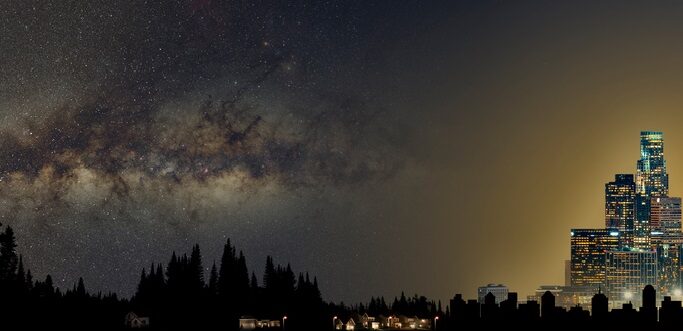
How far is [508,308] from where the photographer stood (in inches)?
1480

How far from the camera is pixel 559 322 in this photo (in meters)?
36.0

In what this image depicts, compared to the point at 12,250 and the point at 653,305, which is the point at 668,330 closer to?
the point at 653,305

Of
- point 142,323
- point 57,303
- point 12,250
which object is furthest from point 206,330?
point 12,250

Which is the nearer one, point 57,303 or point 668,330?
point 668,330

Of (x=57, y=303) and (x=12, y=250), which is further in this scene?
(x=57, y=303)

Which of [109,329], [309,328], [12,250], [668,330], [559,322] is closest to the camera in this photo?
[668,330]

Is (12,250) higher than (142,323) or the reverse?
higher

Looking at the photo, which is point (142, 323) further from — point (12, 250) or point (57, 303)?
point (12, 250)

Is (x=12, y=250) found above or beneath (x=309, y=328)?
above

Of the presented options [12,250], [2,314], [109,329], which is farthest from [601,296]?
[109,329]

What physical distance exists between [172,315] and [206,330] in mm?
20973

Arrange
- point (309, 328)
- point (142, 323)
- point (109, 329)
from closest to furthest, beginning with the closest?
point (109, 329) → point (142, 323) → point (309, 328)

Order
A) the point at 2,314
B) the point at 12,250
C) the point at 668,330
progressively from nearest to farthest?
1. the point at 668,330
2. the point at 2,314
3. the point at 12,250

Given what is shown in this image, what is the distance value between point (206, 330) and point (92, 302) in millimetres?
28723
